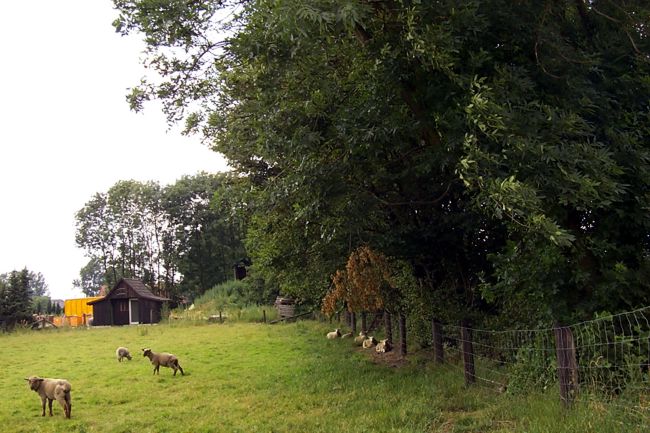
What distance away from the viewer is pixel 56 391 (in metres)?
10.2

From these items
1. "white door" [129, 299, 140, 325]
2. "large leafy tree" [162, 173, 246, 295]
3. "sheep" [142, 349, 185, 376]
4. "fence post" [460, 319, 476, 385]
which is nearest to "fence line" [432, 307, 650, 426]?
"fence post" [460, 319, 476, 385]

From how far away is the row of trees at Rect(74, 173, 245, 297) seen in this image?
237 ft

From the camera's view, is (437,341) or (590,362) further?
(437,341)

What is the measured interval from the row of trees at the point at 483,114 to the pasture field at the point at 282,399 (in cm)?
159

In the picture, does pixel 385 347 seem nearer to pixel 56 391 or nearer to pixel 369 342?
pixel 369 342

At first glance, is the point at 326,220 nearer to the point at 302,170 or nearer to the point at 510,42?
the point at 302,170

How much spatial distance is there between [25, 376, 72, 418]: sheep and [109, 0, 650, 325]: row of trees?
4842mm

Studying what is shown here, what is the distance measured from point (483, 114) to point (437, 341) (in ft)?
21.7

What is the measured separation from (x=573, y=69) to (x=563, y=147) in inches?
61.4

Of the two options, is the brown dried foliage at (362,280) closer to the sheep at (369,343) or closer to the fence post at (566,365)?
the fence post at (566,365)

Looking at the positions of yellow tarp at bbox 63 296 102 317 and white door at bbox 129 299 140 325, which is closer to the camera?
white door at bbox 129 299 140 325

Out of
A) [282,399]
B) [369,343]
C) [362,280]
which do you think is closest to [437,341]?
[362,280]

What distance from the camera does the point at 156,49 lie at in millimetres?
9102

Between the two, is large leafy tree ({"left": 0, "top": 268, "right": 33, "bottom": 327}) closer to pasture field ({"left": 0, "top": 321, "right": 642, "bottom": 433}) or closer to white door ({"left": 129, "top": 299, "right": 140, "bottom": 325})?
white door ({"left": 129, "top": 299, "right": 140, "bottom": 325})
